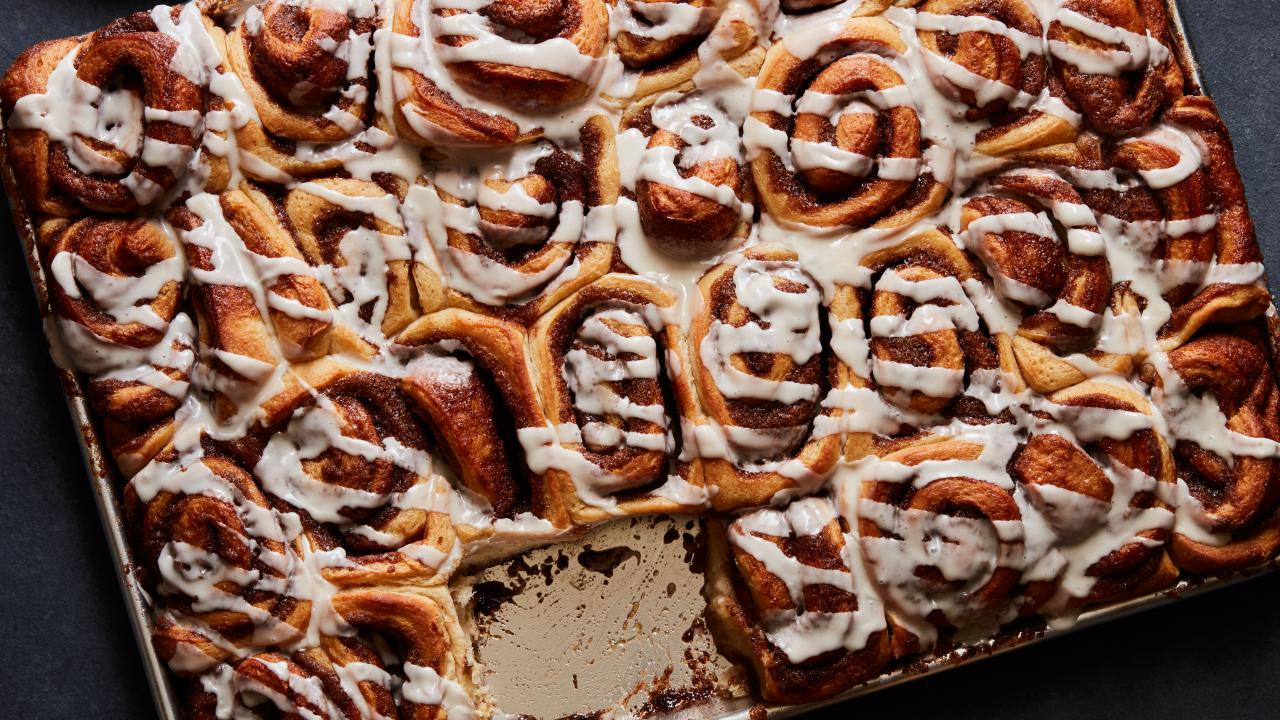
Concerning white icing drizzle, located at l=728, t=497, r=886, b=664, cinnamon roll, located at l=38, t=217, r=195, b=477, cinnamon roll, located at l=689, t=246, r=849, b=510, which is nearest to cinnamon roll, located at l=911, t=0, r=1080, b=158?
cinnamon roll, located at l=689, t=246, r=849, b=510

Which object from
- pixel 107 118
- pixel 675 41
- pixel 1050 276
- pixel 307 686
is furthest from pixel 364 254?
pixel 1050 276

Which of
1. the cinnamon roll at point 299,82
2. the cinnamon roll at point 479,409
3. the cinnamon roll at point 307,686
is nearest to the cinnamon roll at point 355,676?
the cinnamon roll at point 307,686

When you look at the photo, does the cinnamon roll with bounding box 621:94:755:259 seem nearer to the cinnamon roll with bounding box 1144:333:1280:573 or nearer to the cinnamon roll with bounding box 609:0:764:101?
the cinnamon roll with bounding box 609:0:764:101

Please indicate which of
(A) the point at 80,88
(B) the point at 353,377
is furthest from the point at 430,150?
(A) the point at 80,88

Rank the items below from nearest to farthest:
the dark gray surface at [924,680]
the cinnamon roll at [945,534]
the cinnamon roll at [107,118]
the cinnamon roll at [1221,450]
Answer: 1. the cinnamon roll at [107,118]
2. the cinnamon roll at [945,534]
3. the cinnamon roll at [1221,450]
4. the dark gray surface at [924,680]

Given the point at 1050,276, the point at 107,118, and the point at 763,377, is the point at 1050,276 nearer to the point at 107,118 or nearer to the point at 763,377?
the point at 763,377

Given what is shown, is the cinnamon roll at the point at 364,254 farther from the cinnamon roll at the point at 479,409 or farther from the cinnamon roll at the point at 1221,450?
the cinnamon roll at the point at 1221,450

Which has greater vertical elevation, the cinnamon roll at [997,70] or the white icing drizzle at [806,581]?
the cinnamon roll at [997,70]
